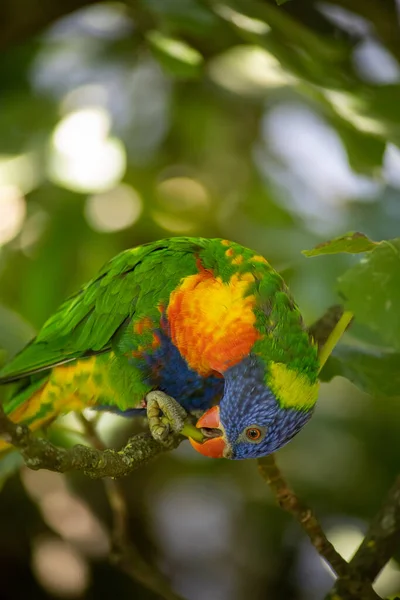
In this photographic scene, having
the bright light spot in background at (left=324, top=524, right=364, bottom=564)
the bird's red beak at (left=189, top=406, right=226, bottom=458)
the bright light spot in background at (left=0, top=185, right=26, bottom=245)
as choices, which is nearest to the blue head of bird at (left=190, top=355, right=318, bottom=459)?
the bird's red beak at (left=189, top=406, right=226, bottom=458)

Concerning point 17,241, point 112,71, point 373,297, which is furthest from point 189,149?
point 373,297

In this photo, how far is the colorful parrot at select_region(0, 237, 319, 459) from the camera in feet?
4.94

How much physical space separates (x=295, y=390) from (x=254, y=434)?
154 mm

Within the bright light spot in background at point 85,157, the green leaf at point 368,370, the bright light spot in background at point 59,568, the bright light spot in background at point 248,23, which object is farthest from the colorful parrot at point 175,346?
the bright light spot in background at point 59,568

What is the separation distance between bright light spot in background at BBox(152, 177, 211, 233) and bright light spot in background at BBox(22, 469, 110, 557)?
111cm

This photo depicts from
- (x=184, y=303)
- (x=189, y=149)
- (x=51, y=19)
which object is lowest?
(x=189, y=149)

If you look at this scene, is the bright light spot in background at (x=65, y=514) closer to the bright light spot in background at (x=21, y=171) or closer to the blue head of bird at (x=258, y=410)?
the bright light spot in background at (x=21, y=171)

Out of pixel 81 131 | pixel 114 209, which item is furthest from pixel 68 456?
pixel 114 209

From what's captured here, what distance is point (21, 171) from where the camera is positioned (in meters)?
2.71

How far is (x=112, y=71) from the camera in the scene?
3262mm

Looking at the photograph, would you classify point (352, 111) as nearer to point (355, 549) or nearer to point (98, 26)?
point (355, 549)

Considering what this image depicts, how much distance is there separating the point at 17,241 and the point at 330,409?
4.82 ft

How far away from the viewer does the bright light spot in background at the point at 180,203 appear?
298cm

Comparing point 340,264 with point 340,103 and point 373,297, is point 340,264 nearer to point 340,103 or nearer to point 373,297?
point 340,103
